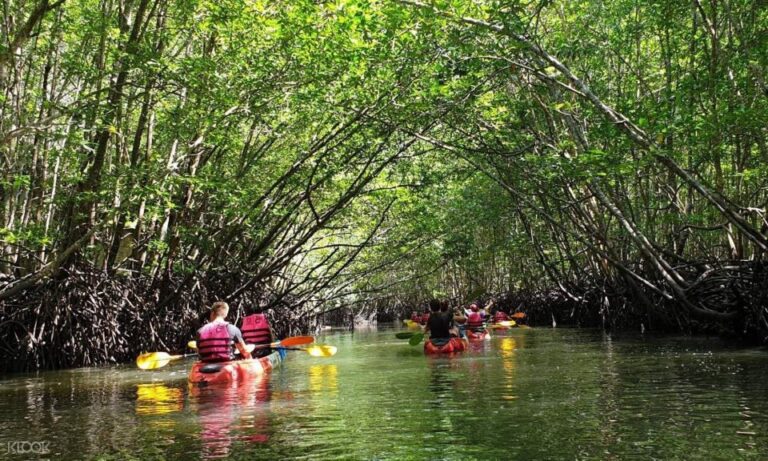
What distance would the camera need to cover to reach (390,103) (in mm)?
11219

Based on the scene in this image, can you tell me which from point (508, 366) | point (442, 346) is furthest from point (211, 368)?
point (442, 346)

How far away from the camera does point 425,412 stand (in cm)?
601

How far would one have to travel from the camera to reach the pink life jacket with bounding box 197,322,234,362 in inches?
344

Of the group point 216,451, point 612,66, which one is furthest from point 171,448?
point 612,66

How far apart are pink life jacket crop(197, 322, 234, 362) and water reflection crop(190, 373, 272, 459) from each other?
0.48 metres

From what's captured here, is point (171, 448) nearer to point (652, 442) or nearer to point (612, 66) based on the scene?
point (652, 442)

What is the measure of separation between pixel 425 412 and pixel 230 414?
68.4 inches

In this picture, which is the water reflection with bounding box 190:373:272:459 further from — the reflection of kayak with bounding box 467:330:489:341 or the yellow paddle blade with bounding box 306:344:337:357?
the reflection of kayak with bounding box 467:330:489:341

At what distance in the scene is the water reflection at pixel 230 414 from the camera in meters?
4.95

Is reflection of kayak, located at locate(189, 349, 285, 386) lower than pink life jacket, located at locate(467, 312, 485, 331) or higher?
lower

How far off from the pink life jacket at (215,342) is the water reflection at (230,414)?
0.48 m

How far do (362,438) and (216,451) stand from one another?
3.34 ft

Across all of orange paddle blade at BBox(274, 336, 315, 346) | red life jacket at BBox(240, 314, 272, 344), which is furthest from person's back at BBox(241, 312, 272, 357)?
orange paddle blade at BBox(274, 336, 315, 346)

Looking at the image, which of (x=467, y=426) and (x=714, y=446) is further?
(x=467, y=426)
